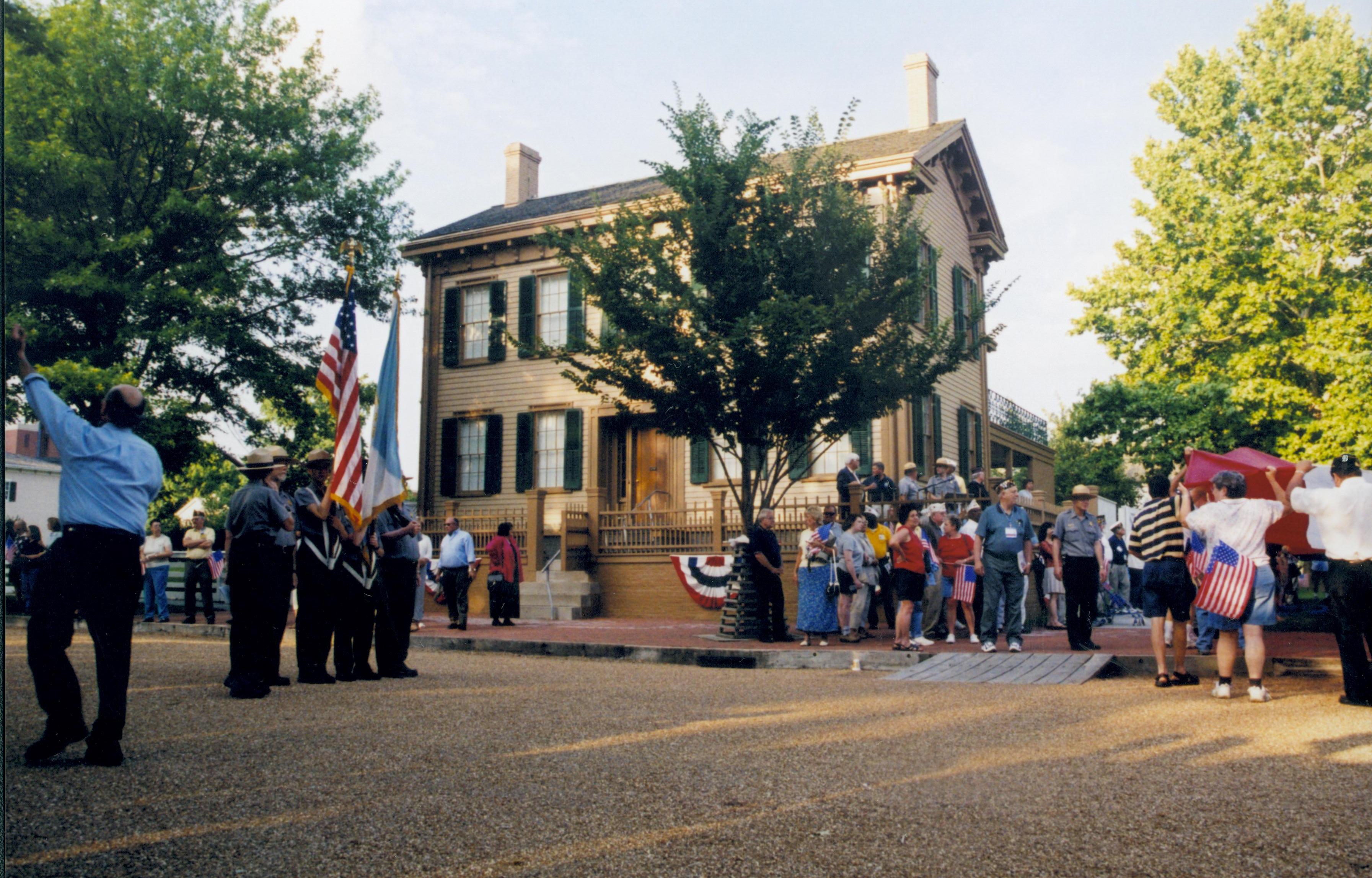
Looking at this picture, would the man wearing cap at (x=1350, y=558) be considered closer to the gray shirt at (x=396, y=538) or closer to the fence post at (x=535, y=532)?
the gray shirt at (x=396, y=538)

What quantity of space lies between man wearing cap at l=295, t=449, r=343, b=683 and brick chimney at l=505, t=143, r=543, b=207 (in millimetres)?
21324

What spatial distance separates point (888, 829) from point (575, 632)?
11816 mm

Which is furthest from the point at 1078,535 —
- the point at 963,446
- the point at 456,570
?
the point at 963,446

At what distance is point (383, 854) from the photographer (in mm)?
3729

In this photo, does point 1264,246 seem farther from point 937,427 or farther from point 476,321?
point 476,321

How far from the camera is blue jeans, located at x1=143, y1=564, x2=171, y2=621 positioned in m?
16.9

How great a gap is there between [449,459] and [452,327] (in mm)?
3232

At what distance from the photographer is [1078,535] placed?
11227mm

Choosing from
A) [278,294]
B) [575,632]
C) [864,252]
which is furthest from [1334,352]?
[278,294]

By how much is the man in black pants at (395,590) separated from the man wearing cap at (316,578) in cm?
58

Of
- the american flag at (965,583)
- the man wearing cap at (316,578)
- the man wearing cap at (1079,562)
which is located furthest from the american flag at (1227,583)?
the man wearing cap at (316,578)

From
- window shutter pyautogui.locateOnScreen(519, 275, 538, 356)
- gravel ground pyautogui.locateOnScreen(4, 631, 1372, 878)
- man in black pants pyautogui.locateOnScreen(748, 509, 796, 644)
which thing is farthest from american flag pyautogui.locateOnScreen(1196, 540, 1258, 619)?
window shutter pyautogui.locateOnScreen(519, 275, 538, 356)

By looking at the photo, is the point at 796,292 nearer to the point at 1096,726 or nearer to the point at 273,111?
the point at 1096,726

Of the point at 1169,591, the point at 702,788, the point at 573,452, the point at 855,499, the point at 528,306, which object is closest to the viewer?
the point at 702,788
